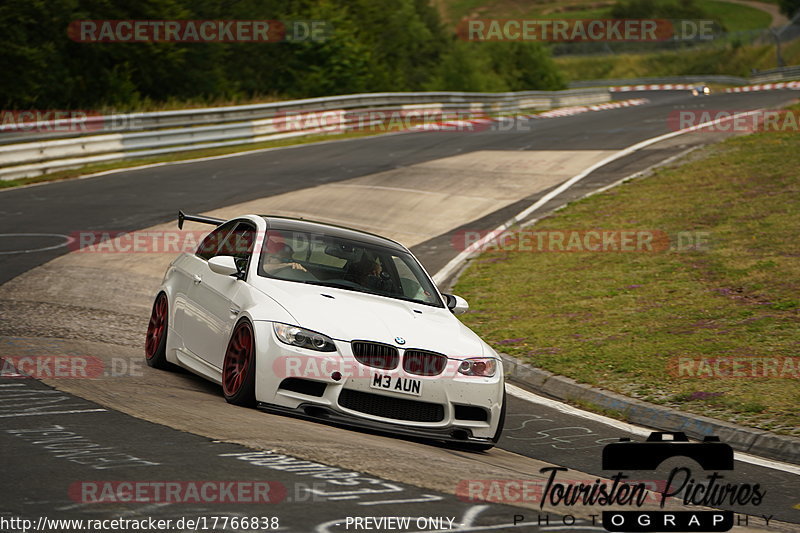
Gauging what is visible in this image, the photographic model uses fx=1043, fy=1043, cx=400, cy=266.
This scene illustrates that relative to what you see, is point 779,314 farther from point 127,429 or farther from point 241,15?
point 241,15

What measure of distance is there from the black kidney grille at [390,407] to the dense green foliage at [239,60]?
30009 millimetres

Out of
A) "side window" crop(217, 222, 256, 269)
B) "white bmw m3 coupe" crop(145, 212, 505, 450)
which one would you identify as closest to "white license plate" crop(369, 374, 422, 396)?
"white bmw m3 coupe" crop(145, 212, 505, 450)

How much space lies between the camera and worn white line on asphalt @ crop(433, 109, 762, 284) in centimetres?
1689

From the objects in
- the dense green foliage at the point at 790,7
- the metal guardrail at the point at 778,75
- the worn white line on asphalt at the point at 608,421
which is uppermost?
the dense green foliage at the point at 790,7

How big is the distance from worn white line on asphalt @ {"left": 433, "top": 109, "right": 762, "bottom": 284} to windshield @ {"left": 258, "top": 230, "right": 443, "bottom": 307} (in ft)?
22.0

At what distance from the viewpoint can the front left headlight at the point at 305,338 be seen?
24.3ft

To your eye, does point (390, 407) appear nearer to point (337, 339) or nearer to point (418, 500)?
point (337, 339)

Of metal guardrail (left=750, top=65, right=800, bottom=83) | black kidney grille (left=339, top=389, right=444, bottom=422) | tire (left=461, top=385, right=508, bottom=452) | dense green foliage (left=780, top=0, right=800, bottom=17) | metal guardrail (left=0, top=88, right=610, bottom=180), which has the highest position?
dense green foliage (left=780, top=0, right=800, bottom=17)

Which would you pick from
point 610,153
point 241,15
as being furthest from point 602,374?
point 241,15

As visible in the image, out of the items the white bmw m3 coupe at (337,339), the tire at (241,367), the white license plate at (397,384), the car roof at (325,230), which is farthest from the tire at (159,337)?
the white license plate at (397,384)

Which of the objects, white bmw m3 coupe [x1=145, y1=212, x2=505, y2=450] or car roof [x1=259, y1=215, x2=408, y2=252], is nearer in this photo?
white bmw m3 coupe [x1=145, y1=212, x2=505, y2=450]

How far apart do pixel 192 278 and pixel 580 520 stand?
4.96 m

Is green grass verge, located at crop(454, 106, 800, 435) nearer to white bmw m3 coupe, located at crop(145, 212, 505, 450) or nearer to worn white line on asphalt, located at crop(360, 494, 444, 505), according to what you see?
white bmw m3 coupe, located at crop(145, 212, 505, 450)

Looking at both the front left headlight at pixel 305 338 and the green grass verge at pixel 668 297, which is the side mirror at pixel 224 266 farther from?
the green grass verge at pixel 668 297
